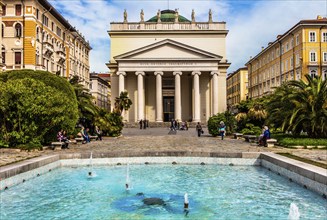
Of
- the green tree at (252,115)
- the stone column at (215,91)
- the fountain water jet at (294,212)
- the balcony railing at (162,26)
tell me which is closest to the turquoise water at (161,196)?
the fountain water jet at (294,212)

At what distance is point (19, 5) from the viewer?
42156 millimetres

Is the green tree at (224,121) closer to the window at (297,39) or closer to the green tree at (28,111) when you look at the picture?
the green tree at (28,111)

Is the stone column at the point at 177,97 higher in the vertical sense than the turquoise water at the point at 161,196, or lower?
higher

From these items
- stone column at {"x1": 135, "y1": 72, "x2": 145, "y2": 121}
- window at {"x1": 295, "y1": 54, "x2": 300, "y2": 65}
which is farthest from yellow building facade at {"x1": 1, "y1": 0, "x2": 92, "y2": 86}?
window at {"x1": 295, "y1": 54, "x2": 300, "y2": 65}

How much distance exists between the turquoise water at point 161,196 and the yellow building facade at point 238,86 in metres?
82.2

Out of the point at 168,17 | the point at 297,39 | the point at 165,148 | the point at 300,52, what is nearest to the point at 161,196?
the point at 165,148

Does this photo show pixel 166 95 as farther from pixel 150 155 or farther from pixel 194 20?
pixel 150 155

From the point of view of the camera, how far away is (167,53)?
53.7 m

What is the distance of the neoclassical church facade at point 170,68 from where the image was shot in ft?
→ 172

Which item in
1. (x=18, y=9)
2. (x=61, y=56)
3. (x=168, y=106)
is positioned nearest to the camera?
(x=18, y=9)

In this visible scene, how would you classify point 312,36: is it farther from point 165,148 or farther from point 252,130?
point 165,148

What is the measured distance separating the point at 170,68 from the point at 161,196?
44.9m

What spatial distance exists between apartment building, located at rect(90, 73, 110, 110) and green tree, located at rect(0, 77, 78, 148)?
55764mm

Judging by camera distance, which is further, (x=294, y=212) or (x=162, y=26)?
(x=162, y=26)
